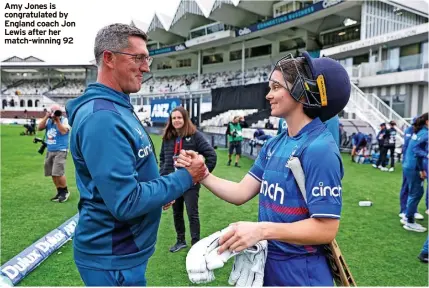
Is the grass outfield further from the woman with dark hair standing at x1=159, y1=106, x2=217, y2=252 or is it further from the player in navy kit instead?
the player in navy kit

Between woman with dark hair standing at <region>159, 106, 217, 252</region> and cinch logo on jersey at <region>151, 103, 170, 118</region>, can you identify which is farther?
cinch logo on jersey at <region>151, 103, 170, 118</region>

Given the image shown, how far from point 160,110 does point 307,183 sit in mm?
26425

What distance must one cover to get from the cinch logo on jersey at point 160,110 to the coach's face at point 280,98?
24.9 m

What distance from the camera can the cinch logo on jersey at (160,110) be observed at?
26595 mm

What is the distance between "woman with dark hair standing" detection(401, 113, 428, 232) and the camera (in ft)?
18.3

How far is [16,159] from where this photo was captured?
13172 millimetres

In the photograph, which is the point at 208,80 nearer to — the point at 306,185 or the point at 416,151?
the point at 416,151

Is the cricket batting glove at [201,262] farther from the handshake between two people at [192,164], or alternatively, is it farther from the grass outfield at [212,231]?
→ the grass outfield at [212,231]

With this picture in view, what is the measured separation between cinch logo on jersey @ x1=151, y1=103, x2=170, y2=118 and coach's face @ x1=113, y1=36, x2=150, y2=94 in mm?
24631

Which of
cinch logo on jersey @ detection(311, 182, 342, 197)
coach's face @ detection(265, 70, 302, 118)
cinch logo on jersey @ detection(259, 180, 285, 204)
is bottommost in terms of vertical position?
cinch logo on jersey @ detection(259, 180, 285, 204)

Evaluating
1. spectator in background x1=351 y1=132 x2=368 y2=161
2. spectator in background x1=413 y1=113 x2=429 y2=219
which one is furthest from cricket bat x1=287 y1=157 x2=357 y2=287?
spectator in background x1=351 y1=132 x2=368 y2=161

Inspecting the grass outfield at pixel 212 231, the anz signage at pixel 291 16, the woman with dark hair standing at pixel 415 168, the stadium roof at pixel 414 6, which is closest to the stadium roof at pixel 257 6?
the anz signage at pixel 291 16

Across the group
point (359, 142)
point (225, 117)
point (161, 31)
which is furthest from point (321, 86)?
point (161, 31)

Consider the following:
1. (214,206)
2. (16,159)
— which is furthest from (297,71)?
(16,159)
